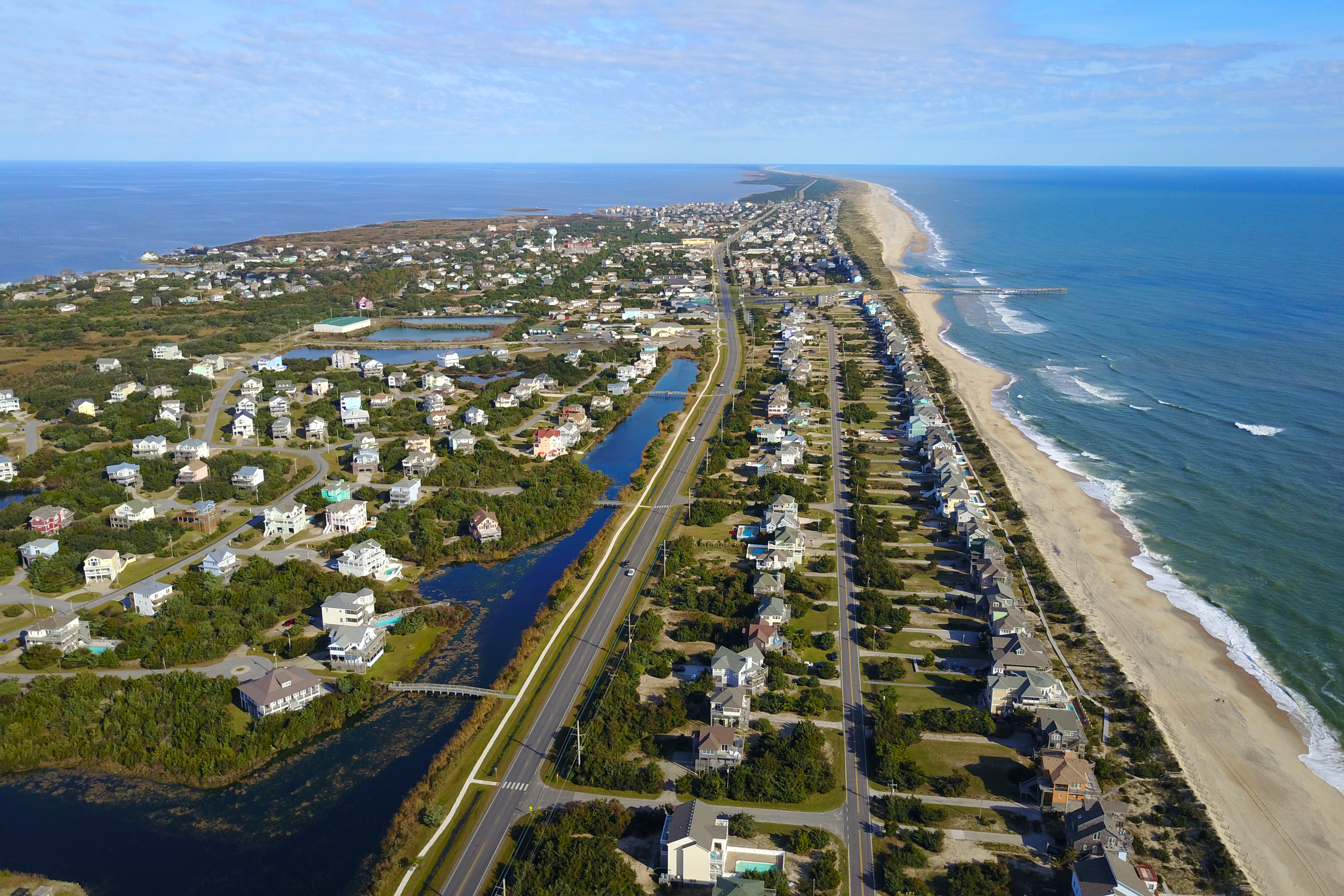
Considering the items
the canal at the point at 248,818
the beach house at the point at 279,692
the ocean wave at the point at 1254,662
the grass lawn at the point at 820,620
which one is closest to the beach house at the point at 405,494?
the canal at the point at 248,818

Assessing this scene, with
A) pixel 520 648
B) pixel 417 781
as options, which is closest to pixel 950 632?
pixel 520 648

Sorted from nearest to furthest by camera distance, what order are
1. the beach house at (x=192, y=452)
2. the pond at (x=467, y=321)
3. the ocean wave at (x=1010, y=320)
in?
the beach house at (x=192, y=452) → the ocean wave at (x=1010, y=320) → the pond at (x=467, y=321)

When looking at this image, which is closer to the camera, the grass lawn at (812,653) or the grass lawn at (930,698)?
the grass lawn at (930,698)

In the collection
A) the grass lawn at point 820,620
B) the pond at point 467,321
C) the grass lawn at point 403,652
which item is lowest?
the grass lawn at point 403,652

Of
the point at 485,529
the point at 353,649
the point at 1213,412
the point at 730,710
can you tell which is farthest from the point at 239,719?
the point at 1213,412

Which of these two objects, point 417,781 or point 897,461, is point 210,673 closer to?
point 417,781

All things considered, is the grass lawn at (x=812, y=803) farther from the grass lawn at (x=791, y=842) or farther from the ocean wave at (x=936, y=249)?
the ocean wave at (x=936, y=249)

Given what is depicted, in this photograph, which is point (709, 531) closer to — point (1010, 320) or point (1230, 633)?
point (1230, 633)
